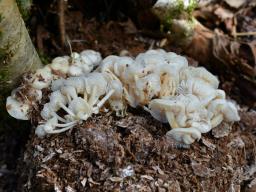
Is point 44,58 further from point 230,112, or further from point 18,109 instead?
point 230,112

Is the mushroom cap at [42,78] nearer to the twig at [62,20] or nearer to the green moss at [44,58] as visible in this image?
the green moss at [44,58]

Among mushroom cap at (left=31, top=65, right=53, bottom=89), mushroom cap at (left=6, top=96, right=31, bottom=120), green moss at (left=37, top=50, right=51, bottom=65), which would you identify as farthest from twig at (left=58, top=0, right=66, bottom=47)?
mushroom cap at (left=6, top=96, right=31, bottom=120)

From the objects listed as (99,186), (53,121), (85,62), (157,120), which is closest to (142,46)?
(85,62)

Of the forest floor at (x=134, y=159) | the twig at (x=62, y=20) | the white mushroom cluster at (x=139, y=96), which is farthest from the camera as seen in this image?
the twig at (x=62, y=20)

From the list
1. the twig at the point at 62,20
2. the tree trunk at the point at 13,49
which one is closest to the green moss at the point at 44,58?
the twig at the point at 62,20

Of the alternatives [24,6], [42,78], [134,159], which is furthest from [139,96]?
[24,6]

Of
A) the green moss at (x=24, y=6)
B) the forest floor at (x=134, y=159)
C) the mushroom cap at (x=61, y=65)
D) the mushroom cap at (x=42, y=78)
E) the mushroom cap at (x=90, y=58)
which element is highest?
the green moss at (x=24, y=6)

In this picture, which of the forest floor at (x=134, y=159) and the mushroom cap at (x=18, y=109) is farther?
the mushroom cap at (x=18, y=109)
